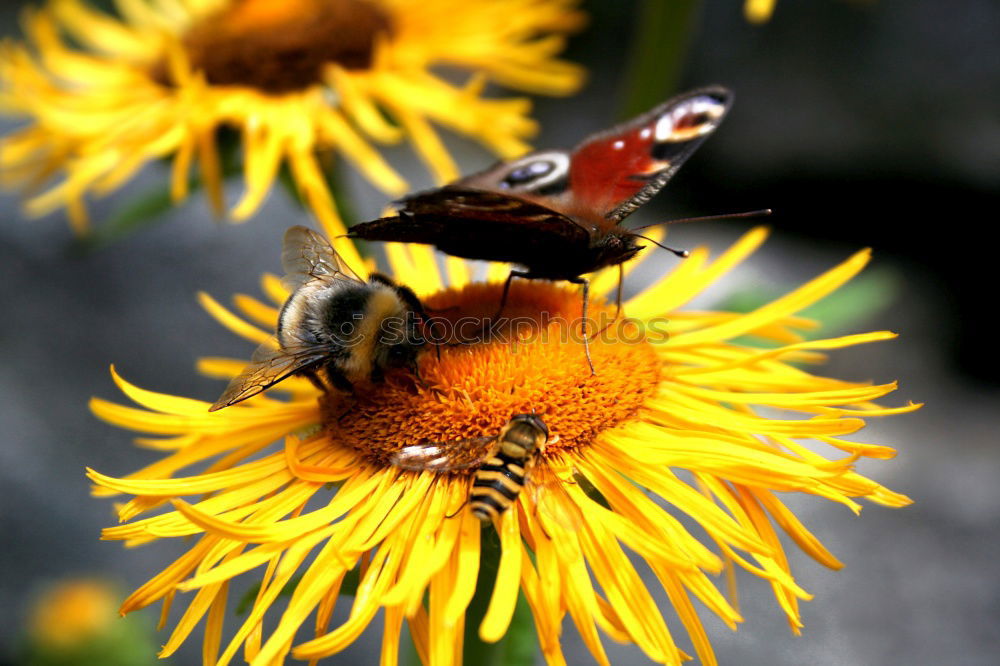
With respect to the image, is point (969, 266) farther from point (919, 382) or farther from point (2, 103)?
point (2, 103)

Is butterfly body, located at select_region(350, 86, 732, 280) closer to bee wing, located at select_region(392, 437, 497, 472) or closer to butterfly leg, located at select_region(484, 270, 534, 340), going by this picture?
butterfly leg, located at select_region(484, 270, 534, 340)

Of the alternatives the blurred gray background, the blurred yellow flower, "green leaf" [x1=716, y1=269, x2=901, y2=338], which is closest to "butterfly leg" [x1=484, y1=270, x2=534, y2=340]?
"green leaf" [x1=716, y1=269, x2=901, y2=338]

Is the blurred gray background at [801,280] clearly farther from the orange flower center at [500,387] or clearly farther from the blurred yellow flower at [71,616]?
the orange flower center at [500,387]

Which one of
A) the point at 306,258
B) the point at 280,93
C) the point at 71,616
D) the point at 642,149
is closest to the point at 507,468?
the point at 306,258

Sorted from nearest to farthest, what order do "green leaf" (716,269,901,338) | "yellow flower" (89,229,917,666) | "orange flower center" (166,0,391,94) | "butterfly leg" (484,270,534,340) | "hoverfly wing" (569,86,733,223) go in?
"yellow flower" (89,229,917,666), "butterfly leg" (484,270,534,340), "hoverfly wing" (569,86,733,223), "green leaf" (716,269,901,338), "orange flower center" (166,0,391,94)

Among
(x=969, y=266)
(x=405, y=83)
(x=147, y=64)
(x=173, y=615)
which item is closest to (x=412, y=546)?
(x=405, y=83)

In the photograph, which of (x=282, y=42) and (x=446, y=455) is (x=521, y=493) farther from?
(x=282, y=42)

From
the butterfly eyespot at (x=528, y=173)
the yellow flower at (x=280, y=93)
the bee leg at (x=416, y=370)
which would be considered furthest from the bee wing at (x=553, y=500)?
the yellow flower at (x=280, y=93)
